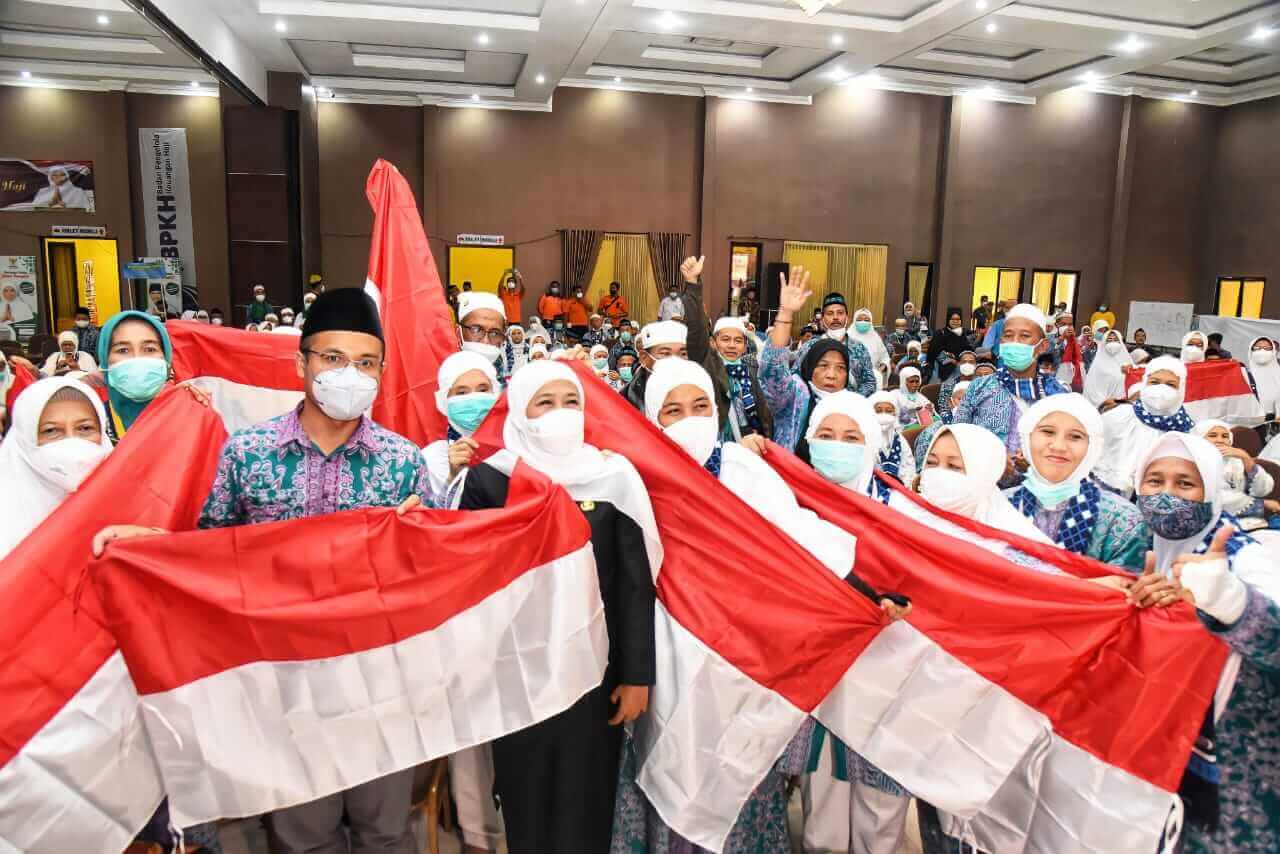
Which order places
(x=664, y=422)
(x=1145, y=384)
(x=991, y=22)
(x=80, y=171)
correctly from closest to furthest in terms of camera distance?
(x=664, y=422) → (x=1145, y=384) → (x=991, y=22) → (x=80, y=171)

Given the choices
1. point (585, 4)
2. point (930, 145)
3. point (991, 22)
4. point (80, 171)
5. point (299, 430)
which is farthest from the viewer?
point (930, 145)

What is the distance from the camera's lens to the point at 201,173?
14289mm

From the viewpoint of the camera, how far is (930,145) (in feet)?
51.9

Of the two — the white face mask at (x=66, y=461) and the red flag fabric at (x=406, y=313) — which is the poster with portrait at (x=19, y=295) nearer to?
the red flag fabric at (x=406, y=313)

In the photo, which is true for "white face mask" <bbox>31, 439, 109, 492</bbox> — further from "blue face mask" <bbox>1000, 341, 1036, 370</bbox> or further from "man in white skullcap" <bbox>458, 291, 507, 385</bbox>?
"blue face mask" <bbox>1000, 341, 1036, 370</bbox>

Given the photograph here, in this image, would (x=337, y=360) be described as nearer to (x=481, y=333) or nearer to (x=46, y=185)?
(x=481, y=333)

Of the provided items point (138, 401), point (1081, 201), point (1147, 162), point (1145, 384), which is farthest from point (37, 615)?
point (1147, 162)

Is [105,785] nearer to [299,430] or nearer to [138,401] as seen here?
[299,430]

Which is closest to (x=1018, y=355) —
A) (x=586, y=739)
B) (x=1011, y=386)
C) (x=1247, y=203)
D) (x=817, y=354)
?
(x=1011, y=386)

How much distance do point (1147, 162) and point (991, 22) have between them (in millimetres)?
7973

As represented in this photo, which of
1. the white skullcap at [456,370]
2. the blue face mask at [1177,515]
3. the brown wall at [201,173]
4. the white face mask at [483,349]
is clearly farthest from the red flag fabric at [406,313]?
the brown wall at [201,173]

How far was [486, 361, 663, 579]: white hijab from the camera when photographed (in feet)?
6.92

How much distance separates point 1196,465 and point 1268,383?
8.58m

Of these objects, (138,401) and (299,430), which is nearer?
(299,430)
